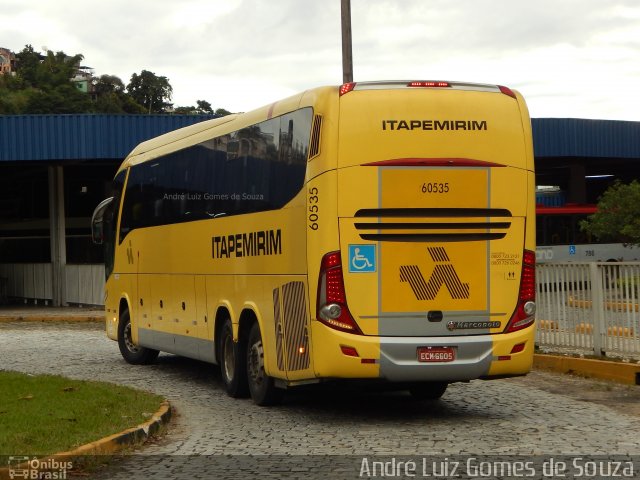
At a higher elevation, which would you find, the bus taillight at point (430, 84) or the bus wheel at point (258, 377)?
the bus taillight at point (430, 84)

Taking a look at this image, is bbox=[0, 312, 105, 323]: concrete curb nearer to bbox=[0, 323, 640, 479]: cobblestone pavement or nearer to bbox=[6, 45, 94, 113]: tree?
bbox=[0, 323, 640, 479]: cobblestone pavement

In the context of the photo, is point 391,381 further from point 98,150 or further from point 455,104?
point 98,150

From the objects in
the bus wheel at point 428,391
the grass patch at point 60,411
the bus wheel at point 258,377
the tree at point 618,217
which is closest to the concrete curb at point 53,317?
the grass patch at point 60,411

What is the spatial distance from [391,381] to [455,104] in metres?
2.96

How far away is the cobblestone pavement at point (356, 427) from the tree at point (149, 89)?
14275 centimetres

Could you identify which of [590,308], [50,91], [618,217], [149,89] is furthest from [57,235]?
[149,89]

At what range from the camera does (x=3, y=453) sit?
9.45m

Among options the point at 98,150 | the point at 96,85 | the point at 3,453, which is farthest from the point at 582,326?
the point at 96,85

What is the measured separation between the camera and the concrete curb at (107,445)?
9.16m

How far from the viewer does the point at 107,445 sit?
10172mm

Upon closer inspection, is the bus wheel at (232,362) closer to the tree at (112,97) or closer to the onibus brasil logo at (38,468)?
the onibus brasil logo at (38,468)

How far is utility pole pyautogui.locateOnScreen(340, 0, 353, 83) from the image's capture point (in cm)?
2348

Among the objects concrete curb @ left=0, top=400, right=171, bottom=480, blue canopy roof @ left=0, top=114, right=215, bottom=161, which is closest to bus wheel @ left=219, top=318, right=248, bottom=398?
concrete curb @ left=0, top=400, right=171, bottom=480

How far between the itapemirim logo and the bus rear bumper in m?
0.45
